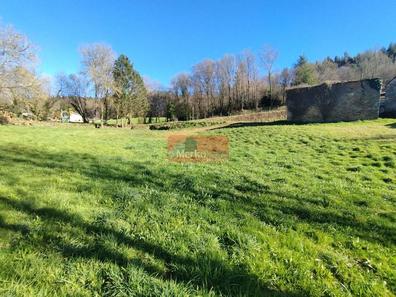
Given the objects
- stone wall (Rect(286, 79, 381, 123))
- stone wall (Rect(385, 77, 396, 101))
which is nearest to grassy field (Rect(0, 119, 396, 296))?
stone wall (Rect(286, 79, 381, 123))

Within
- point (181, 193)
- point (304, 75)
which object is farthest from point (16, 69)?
point (304, 75)

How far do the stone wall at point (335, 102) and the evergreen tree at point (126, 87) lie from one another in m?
29.2

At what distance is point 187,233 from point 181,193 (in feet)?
5.29

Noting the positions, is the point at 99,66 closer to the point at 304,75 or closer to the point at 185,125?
the point at 185,125

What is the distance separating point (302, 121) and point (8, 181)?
25.6 metres

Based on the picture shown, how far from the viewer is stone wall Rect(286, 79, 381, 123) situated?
2308cm

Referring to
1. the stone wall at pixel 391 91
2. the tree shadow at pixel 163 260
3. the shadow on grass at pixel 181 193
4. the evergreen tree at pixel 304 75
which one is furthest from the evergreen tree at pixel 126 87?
the tree shadow at pixel 163 260

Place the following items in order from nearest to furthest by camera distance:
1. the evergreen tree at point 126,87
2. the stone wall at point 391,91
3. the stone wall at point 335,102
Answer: the stone wall at point 335,102 < the stone wall at point 391,91 < the evergreen tree at point 126,87

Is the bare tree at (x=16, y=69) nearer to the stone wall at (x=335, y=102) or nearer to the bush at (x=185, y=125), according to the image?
the bush at (x=185, y=125)

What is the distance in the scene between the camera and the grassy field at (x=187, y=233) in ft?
7.81

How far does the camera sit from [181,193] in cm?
490

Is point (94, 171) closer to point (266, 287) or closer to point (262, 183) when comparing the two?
point (262, 183)

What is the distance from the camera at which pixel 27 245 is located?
107 inches

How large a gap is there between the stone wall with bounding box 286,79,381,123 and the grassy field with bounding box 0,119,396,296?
65.2 feet
